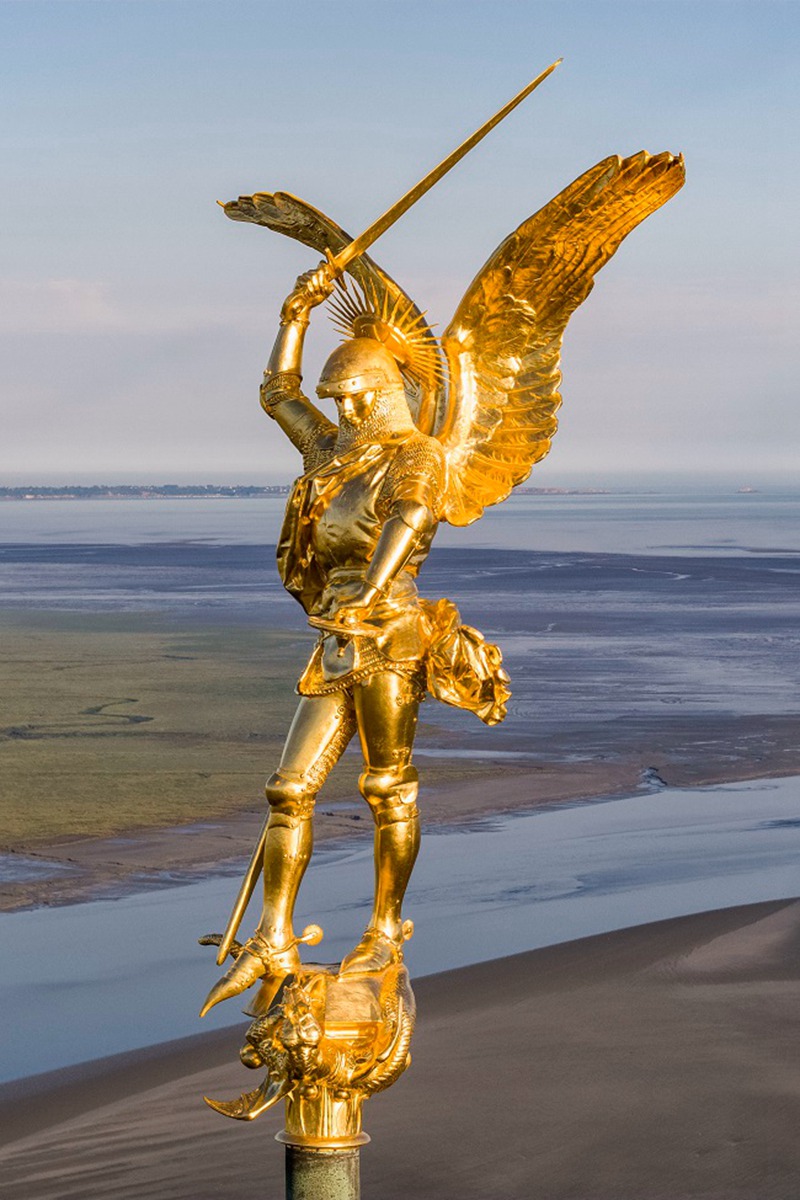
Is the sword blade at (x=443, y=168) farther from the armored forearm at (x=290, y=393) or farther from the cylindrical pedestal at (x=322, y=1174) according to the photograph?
the cylindrical pedestal at (x=322, y=1174)

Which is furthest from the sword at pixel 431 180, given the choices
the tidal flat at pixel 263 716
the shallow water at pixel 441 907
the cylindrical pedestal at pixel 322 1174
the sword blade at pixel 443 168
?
the tidal flat at pixel 263 716

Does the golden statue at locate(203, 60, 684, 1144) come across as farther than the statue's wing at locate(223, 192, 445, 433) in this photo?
No

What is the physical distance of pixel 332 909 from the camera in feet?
39.1

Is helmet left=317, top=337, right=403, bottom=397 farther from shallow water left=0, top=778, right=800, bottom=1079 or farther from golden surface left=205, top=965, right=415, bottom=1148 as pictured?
shallow water left=0, top=778, right=800, bottom=1079

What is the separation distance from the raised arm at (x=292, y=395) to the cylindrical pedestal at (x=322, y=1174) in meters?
2.28

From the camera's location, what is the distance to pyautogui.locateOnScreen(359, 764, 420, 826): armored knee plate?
20.4 ft

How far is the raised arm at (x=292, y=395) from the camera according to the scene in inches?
253

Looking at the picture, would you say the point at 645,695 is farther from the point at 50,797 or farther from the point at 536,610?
the point at 536,610

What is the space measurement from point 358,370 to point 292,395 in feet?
1.32

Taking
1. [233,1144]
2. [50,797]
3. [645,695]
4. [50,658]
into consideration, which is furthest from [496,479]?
[50,658]

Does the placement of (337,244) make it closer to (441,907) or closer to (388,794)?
(388,794)

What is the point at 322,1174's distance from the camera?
573 cm

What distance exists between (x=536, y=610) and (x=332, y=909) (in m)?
23.7

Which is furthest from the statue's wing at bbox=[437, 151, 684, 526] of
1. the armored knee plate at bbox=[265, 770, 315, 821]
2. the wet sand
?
the wet sand
